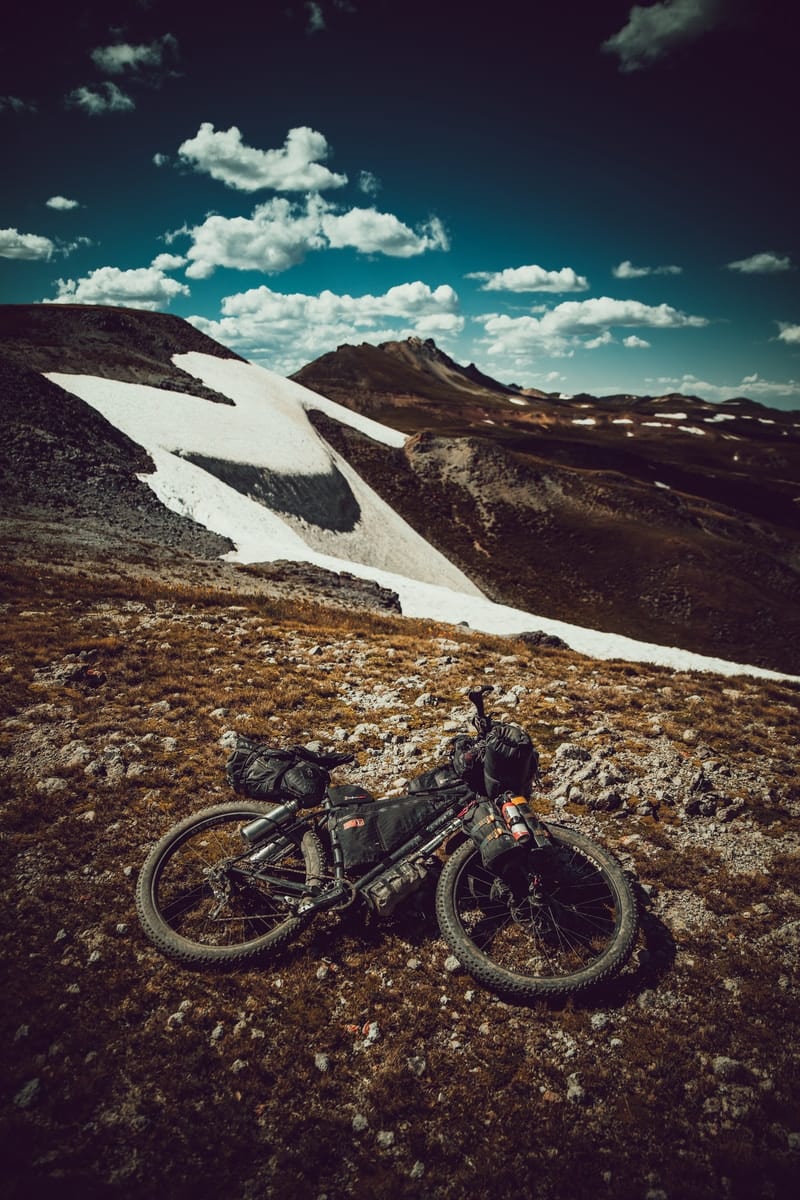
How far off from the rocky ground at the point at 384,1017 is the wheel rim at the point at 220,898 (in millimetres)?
441

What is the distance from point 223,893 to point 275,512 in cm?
4351

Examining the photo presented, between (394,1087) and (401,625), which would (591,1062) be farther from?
(401,625)

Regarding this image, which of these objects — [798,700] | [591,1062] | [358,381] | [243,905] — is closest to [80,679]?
[243,905]

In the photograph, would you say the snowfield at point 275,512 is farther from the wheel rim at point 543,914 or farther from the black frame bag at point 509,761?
Answer: the black frame bag at point 509,761

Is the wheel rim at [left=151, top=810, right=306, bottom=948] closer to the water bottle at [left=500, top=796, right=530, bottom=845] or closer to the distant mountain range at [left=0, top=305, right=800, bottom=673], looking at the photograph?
the water bottle at [left=500, top=796, right=530, bottom=845]

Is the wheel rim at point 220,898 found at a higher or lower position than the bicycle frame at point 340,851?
lower

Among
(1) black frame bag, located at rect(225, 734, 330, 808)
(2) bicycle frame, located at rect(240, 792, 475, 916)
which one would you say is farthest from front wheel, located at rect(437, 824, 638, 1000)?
(1) black frame bag, located at rect(225, 734, 330, 808)

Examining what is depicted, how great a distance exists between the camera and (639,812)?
8023mm

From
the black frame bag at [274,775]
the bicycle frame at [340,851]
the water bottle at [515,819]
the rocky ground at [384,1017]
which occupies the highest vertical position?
→ the water bottle at [515,819]

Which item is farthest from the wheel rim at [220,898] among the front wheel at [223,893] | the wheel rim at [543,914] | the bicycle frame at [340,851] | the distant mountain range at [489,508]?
the distant mountain range at [489,508]

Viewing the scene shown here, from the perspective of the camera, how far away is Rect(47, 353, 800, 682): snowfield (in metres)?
29.1

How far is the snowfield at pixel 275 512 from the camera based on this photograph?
2907 centimetres

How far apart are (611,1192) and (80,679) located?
1155 cm

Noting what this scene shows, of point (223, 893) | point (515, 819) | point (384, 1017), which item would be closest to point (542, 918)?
point (515, 819)
